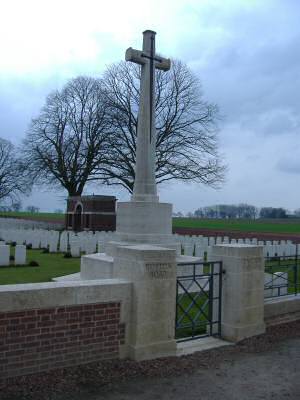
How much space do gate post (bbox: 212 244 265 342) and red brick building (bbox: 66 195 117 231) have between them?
23.9 metres

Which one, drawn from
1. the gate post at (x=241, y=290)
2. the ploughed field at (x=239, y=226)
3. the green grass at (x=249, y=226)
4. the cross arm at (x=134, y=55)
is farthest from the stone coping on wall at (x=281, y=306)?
the green grass at (x=249, y=226)

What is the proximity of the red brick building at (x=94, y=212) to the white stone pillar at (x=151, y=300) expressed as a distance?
24769 mm

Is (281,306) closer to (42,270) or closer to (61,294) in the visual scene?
(61,294)

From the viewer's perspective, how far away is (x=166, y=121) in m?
28.9

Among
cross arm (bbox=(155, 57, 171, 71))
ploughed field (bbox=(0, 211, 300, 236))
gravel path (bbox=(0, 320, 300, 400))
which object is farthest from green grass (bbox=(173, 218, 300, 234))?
gravel path (bbox=(0, 320, 300, 400))

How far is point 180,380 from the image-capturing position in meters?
4.10

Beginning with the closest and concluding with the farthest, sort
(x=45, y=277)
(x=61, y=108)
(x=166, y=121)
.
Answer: (x=45, y=277) → (x=166, y=121) → (x=61, y=108)

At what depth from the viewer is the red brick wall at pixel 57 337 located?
3801 mm

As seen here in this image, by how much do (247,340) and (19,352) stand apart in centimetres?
301

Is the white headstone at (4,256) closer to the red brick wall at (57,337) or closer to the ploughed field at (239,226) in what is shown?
the red brick wall at (57,337)

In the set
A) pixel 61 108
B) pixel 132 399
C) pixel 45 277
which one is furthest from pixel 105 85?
pixel 132 399

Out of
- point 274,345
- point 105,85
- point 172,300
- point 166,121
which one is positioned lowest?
point 274,345

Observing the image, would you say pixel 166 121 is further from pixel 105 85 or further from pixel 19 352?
pixel 19 352

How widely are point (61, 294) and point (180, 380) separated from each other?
1.42 meters
